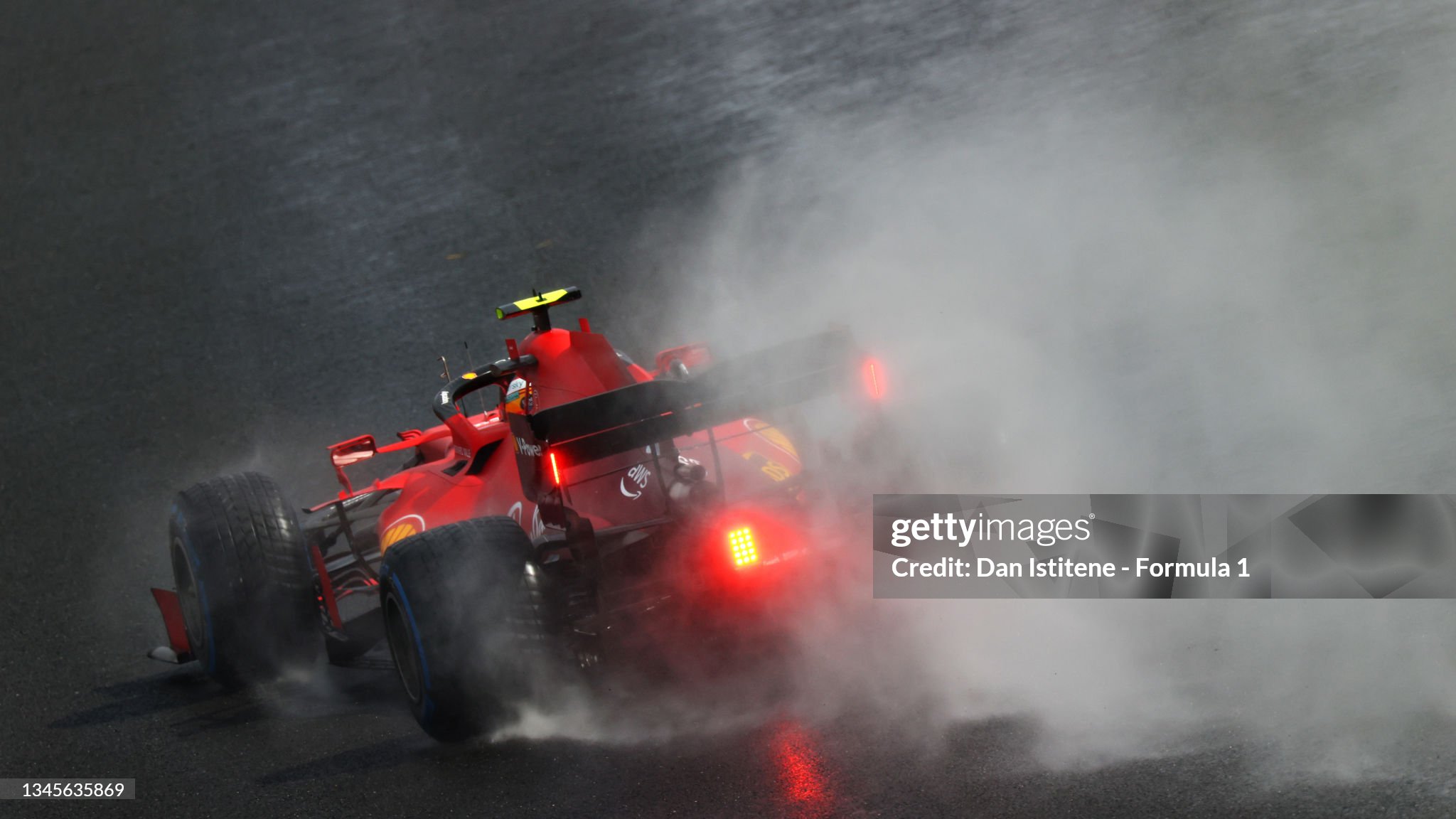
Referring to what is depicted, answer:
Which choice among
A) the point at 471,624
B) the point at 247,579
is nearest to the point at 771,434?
the point at 471,624

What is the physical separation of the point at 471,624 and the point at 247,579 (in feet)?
5.89

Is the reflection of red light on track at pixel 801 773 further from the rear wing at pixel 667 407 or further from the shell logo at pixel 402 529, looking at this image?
the shell logo at pixel 402 529

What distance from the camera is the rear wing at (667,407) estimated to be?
18.8ft

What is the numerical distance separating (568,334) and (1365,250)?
6.15 meters

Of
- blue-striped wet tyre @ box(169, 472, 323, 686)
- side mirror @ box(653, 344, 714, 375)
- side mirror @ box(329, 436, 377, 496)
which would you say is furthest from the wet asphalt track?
side mirror @ box(653, 344, 714, 375)

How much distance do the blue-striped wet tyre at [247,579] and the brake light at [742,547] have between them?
86.9 inches

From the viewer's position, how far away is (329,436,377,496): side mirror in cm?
798

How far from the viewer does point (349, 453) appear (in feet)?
26.6

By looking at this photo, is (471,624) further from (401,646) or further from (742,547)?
(742,547)

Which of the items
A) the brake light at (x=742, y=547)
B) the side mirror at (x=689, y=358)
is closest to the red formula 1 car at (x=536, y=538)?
the brake light at (x=742, y=547)

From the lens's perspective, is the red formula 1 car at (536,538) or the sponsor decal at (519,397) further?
the sponsor decal at (519,397)

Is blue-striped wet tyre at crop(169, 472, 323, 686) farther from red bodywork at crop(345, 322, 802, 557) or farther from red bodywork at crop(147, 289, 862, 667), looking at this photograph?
red bodywork at crop(345, 322, 802, 557)

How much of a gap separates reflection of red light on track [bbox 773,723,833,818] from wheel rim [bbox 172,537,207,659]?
9.87 feet

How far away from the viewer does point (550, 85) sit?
16594 millimetres
